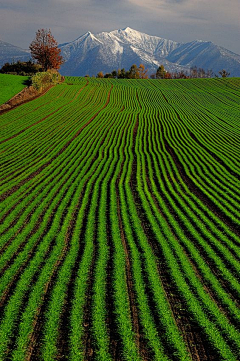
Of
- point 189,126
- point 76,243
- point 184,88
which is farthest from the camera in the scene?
point 184,88

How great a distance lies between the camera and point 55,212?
19016 millimetres

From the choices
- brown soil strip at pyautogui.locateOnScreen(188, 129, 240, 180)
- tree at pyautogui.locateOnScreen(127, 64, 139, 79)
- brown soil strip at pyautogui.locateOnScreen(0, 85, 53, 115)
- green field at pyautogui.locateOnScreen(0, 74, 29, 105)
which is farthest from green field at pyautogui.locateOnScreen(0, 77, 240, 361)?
tree at pyautogui.locateOnScreen(127, 64, 139, 79)

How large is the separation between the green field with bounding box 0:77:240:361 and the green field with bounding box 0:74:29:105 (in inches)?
1076

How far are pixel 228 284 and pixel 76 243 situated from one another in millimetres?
7669

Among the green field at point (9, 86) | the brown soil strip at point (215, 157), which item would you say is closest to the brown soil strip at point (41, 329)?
the brown soil strip at point (215, 157)

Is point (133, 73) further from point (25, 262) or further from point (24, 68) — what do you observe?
point (25, 262)

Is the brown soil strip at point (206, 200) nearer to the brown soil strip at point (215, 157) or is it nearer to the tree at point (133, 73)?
the brown soil strip at point (215, 157)

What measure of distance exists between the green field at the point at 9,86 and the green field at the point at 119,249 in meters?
27.3

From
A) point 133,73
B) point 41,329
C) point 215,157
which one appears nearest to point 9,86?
point 215,157

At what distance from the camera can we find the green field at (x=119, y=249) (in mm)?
9375

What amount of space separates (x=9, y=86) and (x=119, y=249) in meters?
66.9

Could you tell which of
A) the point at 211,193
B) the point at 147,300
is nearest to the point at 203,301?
the point at 147,300

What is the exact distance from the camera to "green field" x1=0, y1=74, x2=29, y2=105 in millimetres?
61556

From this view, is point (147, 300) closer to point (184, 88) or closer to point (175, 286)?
point (175, 286)
